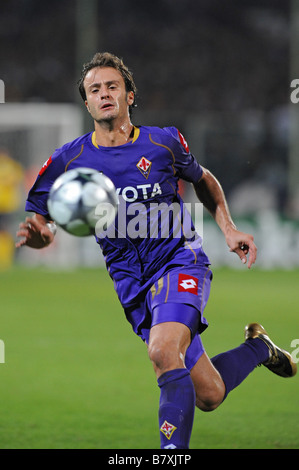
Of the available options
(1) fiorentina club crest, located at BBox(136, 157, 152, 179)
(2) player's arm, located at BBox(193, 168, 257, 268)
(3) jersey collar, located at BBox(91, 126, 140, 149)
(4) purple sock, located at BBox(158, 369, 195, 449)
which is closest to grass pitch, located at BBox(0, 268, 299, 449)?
(4) purple sock, located at BBox(158, 369, 195, 449)

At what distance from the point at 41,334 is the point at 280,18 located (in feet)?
63.6

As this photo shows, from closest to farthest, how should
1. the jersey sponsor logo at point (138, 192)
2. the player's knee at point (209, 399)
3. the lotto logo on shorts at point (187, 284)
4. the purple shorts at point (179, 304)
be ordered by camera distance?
1. the purple shorts at point (179, 304)
2. the lotto logo on shorts at point (187, 284)
3. the jersey sponsor logo at point (138, 192)
4. the player's knee at point (209, 399)

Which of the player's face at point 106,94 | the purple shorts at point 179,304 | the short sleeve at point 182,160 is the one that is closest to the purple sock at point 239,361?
the purple shorts at point 179,304

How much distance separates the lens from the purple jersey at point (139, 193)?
4094 mm

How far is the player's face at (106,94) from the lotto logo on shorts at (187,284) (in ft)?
3.08

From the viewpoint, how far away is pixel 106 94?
13.4ft

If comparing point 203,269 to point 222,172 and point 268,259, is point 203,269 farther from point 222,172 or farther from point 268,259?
point 222,172

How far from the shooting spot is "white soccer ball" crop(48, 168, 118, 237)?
3.63m

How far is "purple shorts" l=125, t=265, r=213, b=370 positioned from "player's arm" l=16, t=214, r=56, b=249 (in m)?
0.60

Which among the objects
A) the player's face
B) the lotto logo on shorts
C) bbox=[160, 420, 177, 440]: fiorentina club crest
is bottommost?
bbox=[160, 420, 177, 440]: fiorentina club crest

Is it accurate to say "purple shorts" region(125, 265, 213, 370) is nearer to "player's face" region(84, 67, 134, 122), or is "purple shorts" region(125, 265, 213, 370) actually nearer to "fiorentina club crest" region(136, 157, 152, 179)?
"fiorentina club crest" region(136, 157, 152, 179)

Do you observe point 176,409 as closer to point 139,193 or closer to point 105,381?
point 139,193

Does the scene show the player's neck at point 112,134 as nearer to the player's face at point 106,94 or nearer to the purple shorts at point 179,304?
the player's face at point 106,94
